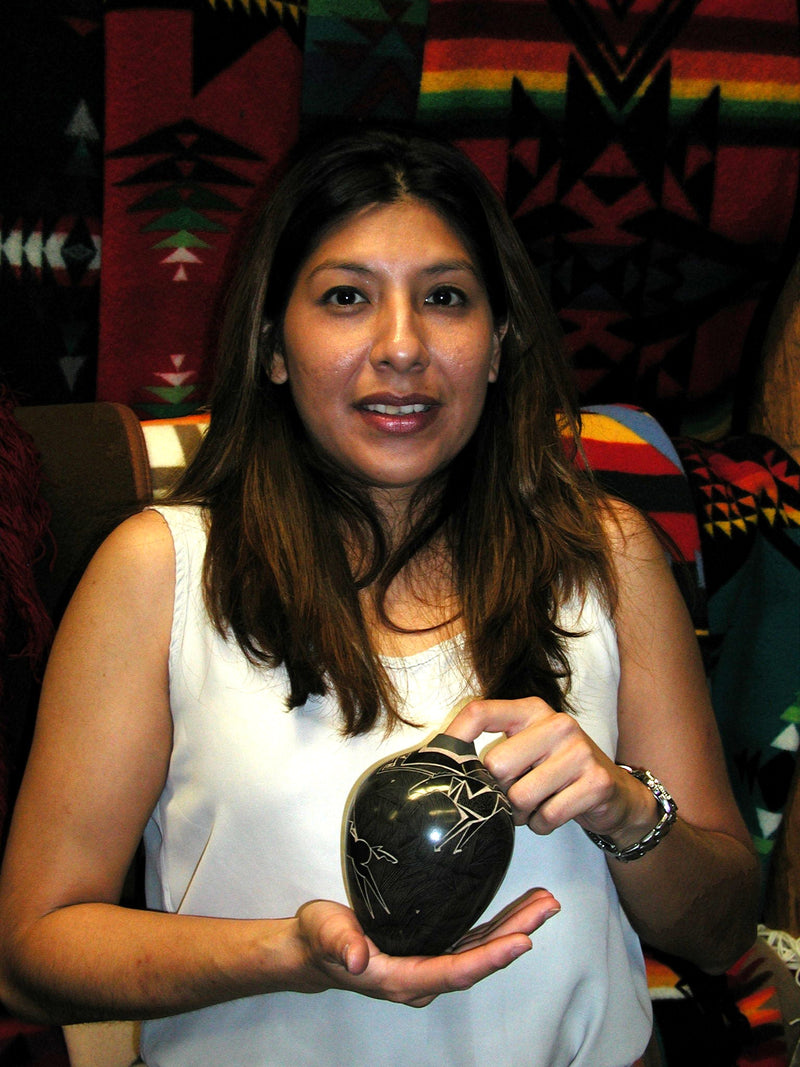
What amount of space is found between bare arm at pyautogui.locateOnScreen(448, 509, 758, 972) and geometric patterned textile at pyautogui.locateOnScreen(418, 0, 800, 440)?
670mm

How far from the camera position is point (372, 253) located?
1.11 metres

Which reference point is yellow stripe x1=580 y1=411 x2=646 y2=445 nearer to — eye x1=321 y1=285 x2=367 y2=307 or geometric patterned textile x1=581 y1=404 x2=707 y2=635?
geometric patterned textile x1=581 y1=404 x2=707 y2=635

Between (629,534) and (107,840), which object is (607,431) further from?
(107,840)

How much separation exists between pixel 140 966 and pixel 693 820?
64cm

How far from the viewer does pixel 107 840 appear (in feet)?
3.58

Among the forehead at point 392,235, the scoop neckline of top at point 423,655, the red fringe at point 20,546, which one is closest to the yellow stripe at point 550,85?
the forehead at point 392,235

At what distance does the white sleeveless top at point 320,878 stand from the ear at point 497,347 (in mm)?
375

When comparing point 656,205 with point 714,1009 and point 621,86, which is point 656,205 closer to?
point 621,86

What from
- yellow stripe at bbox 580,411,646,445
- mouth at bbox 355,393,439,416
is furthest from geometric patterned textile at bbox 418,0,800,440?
mouth at bbox 355,393,439,416

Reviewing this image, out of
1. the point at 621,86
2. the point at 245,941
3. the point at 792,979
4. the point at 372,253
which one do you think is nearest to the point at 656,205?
the point at 621,86

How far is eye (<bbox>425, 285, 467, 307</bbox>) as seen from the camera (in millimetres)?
1138

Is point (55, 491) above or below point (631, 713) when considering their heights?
above

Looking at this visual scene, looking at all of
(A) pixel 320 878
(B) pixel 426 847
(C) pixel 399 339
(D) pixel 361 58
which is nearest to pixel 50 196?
(D) pixel 361 58

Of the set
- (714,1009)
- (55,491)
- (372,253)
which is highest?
(372,253)
